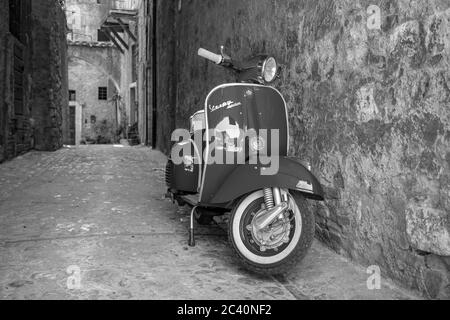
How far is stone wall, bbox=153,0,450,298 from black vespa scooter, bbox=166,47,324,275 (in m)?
0.30

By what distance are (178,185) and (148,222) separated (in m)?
0.59

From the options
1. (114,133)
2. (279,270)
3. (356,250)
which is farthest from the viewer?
→ (114,133)

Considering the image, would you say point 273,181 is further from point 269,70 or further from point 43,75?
point 43,75

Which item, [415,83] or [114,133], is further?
[114,133]

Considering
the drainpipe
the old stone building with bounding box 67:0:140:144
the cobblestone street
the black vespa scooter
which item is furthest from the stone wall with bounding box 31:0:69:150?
the old stone building with bounding box 67:0:140:144

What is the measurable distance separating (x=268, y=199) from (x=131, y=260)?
0.94 m

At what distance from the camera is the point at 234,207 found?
263 centimetres

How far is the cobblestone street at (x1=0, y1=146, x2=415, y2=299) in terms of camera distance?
2.30 meters

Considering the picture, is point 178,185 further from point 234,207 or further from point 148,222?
point 234,207

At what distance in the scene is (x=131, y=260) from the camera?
2.79 metres

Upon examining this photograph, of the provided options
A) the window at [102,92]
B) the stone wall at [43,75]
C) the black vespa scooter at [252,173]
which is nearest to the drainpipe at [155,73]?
the stone wall at [43,75]

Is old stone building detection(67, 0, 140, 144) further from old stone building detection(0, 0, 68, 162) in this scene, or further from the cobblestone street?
the cobblestone street

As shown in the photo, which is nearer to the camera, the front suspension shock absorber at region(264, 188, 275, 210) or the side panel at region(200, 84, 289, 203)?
the front suspension shock absorber at region(264, 188, 275, 210)
